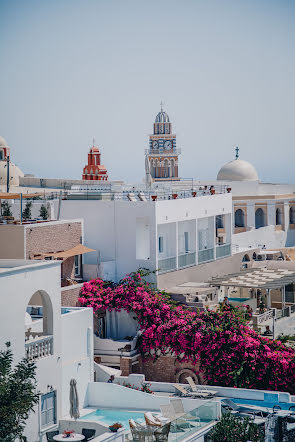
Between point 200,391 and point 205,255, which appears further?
point 205,255

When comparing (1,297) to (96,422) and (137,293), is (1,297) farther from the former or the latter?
(137,293)

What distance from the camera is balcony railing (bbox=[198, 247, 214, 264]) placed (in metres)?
38.2

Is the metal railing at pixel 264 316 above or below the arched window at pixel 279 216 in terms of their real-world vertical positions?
below

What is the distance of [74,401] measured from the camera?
86.9ft

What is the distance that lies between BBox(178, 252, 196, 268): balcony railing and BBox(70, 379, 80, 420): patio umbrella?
10.3 m

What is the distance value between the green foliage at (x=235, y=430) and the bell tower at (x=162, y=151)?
197 ft

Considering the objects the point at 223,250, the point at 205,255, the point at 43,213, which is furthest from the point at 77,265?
the point at 223,250

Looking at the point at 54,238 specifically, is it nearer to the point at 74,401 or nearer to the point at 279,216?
the point at 74,401

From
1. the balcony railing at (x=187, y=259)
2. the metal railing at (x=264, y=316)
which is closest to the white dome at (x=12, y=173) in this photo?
the balcony railing at (x=187, y=259)

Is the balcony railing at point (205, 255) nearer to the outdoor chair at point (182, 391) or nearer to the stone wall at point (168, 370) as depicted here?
the stone wall at point (168, 370)

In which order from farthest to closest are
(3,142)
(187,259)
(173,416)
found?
(3,142) → (187,259) → (173,416)

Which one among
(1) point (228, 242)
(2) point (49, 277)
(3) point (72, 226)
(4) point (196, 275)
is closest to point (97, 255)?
(3) point (72, 226)

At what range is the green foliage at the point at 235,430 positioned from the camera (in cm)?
2670

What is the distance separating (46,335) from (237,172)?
44.1m
